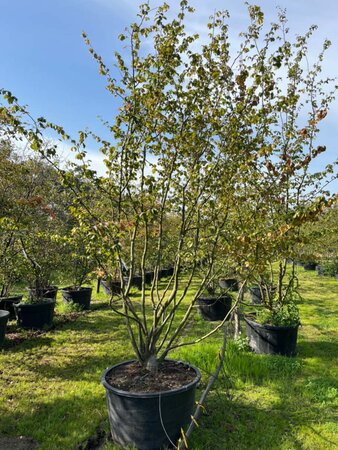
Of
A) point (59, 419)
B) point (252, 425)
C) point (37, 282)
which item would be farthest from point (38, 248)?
point (252, 425)

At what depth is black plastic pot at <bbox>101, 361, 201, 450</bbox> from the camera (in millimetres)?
3088

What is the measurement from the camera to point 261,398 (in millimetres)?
4137

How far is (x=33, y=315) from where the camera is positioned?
7066mm

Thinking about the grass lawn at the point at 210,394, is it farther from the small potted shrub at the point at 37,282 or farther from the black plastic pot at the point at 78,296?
the black plastic pot at the point at 78,296

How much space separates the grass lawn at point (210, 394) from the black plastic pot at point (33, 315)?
350mm

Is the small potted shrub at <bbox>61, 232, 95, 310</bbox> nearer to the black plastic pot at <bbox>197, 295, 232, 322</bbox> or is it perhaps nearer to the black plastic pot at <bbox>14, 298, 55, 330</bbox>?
the black plastic pot at <bbox>14, 298, 55, 330</bbox>

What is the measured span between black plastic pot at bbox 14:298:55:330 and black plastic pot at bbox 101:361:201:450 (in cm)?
438

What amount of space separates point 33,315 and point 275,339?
4.67 metres

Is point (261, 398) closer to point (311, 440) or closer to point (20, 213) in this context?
point (311, 440)

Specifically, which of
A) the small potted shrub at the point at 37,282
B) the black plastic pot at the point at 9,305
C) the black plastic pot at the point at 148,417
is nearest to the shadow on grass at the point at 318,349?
the black plastic pot at the point at 148,417

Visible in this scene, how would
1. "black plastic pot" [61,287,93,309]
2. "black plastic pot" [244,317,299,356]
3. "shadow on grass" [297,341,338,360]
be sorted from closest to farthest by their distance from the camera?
"black plastic pot" [244,317,299,356] < "shadow on grass" [297,341,338,360] < "black plastic pot" [61,287,93,309]

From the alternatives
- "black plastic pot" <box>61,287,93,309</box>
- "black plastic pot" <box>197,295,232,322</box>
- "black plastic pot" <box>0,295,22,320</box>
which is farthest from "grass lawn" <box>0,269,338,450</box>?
"black plastic pot" <box>61,287,93,309</box>

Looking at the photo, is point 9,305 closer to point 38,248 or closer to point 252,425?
point 38,248

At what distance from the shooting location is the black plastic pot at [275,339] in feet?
18.0
